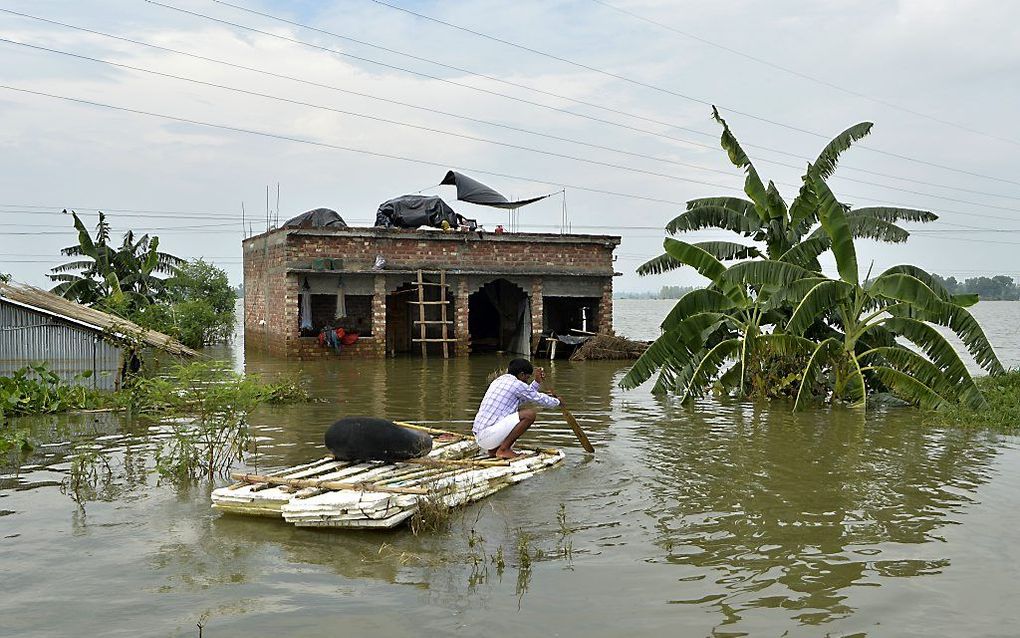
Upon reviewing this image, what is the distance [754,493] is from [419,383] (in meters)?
11.9

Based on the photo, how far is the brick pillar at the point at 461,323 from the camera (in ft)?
89.4

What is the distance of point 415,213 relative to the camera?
27.4 meters

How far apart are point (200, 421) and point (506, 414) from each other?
170 inches

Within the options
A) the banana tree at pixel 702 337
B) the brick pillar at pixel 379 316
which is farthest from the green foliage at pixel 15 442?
the brick pillar at pixel 379 316

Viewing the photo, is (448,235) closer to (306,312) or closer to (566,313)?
(306,312)

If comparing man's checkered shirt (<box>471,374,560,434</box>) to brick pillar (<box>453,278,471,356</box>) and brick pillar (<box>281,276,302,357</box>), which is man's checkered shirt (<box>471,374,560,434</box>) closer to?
brick pillar (<box>281,276,302,357</box>)

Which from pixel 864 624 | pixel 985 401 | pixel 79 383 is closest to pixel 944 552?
pixel 864 624

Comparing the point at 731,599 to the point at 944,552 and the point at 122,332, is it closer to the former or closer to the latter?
the point at 944,552

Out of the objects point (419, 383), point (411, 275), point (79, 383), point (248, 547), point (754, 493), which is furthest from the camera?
point (411, 275)

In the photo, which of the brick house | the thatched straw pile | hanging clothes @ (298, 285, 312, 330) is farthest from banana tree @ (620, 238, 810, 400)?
hanging clothes @ (298, 285, 312, 330)

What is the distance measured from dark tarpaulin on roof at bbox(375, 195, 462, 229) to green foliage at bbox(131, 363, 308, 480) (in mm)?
12717

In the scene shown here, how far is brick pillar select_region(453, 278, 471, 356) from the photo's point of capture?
A: 2725 cm

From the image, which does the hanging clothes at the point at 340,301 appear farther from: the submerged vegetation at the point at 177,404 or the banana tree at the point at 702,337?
the banana tree at the point at 702,337

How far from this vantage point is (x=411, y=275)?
26.7 meters
